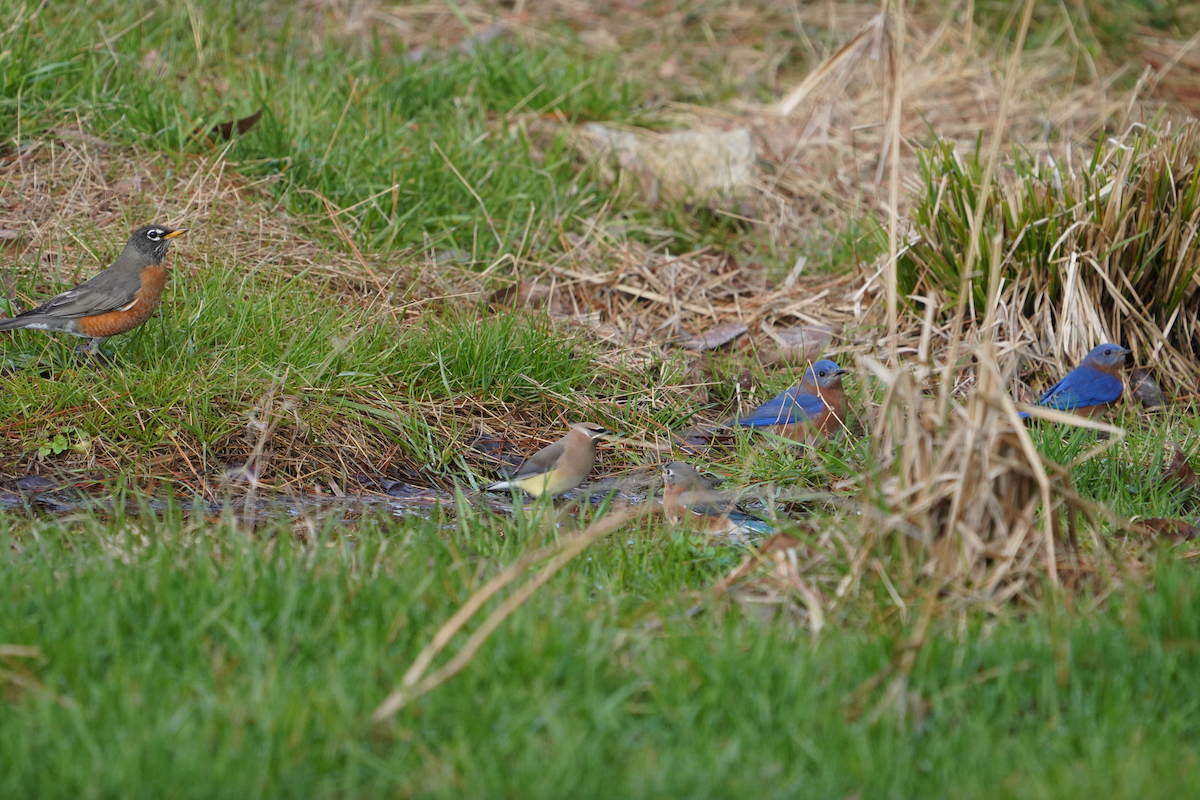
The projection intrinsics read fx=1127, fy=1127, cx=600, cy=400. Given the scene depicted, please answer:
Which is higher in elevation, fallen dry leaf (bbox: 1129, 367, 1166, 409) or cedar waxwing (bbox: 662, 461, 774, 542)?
cedar waxwing (bbox: 662, 461, 774, 542)

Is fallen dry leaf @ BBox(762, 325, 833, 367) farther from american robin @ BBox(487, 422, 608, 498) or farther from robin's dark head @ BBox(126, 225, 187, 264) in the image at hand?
robin's dark head @ BBox(126, 225, 187, 264)

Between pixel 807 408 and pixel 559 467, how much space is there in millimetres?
1268

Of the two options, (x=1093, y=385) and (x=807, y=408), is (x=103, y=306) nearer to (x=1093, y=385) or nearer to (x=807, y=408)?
(x=807, y=408)

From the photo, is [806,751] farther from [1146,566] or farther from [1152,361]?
[1152,361]

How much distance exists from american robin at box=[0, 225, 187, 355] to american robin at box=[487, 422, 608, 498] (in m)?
1.72

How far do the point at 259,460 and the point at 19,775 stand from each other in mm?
2364

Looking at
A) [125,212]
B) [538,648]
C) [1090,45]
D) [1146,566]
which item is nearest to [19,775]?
[538,648]

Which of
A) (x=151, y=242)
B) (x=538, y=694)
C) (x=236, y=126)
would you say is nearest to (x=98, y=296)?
(x=151, y=242)

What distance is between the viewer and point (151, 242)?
518cm

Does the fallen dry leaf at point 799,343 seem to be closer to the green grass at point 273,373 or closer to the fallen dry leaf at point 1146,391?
the green grass at point 273,373

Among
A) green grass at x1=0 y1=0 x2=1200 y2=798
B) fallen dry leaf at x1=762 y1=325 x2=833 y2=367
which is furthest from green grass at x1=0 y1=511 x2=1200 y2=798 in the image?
fallen dry leaf at x1=762 y1=325 x2=833 y2=367

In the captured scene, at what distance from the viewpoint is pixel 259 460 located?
447cm

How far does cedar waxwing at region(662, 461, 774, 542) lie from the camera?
12.6ft

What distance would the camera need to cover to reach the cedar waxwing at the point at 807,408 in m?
4.92
